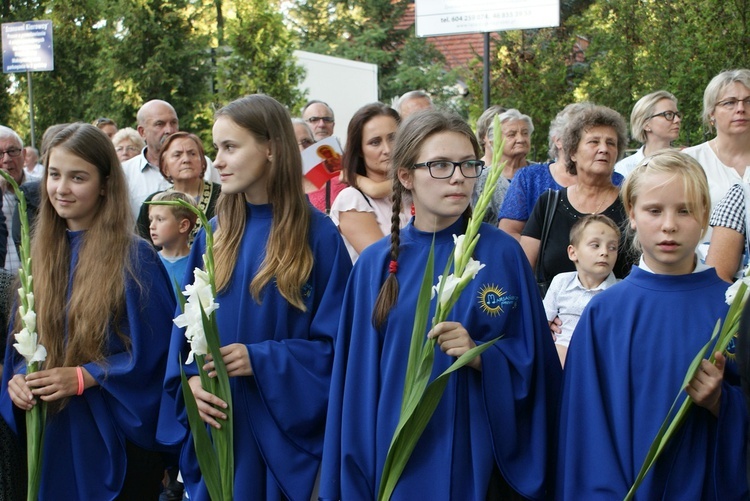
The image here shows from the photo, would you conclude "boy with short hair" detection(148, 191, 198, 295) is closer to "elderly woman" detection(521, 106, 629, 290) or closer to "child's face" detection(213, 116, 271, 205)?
"child's face" detection(213, 116, 271, 205)

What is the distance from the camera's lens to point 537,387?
318 cm

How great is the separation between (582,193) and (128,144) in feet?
16.5

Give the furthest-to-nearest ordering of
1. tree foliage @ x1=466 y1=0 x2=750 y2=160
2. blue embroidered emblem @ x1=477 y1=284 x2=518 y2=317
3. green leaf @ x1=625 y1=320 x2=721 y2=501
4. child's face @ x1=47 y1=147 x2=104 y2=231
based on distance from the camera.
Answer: tree foliage @ x1=466 y1=0 x2=750 y2=160
child's face @ x1=47 y1=147 x2=104 y2=231
blue embroidered emblem @ x1=477 y1=284 x2=518 y2=317
green leaf @ x1=625 y1=320 x2=721 y2=501

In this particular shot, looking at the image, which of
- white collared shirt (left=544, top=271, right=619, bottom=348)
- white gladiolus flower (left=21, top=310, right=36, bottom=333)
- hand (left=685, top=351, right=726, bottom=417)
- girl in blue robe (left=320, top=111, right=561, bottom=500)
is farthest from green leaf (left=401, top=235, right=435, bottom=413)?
white collared shirt (left=544, top=271, right=619, bottom=348)

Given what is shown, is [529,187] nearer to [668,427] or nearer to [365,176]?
[365,176]

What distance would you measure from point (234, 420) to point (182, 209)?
2.31 meters

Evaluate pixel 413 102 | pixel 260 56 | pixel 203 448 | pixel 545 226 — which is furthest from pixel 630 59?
pixel 203 448

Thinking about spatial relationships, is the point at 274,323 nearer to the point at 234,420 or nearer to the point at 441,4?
the point at 234,420

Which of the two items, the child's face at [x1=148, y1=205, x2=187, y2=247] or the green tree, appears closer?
the child's face at [x1=148, y1=205, x2=187, y2=247]

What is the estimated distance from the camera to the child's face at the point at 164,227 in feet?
17.9

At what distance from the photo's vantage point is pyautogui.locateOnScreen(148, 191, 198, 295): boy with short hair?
5461 millimetres

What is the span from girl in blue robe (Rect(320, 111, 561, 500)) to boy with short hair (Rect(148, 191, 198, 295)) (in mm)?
2372

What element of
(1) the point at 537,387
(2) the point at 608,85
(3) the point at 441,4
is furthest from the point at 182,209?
(2) the point at 608,85

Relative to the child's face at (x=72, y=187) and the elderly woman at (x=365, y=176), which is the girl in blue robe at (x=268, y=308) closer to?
the child's face at (x=72, y=187)
